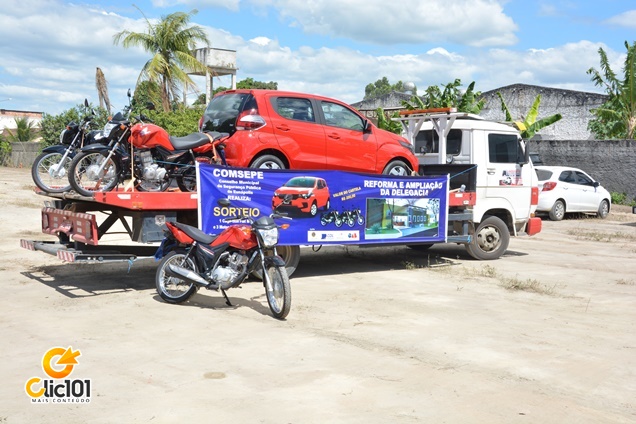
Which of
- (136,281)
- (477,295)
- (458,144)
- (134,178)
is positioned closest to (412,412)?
(477,295)

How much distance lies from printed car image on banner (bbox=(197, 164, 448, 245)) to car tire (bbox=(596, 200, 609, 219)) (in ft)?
39.5

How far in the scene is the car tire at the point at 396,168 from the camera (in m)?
11.6

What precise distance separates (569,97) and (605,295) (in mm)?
26217

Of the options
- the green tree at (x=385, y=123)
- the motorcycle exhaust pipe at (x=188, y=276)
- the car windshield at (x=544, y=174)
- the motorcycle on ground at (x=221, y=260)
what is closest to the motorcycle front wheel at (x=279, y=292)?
the motorcycle on ground at (x=221, y=260)

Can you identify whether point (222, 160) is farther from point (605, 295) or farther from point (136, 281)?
point (605, 295)

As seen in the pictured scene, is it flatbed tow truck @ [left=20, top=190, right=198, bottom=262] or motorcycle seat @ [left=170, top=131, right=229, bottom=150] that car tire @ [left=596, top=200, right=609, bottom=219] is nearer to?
motorcycle seat @ [left=170, top=131, right=229, bottom=150]

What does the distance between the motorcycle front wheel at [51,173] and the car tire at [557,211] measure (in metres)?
15.0

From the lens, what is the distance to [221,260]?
858 centimetres

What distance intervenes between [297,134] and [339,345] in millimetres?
A: 4283

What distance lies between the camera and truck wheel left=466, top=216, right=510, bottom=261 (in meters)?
12.9

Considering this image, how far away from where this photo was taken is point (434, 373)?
20.3ft

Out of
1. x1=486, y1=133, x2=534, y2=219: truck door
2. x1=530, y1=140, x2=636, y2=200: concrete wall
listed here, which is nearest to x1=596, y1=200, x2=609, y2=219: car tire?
x1=530, y1=140, x2=636, y2=200: concrete wall

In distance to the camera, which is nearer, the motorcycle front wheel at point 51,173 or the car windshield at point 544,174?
the motorcycle front wheel at point 51,173

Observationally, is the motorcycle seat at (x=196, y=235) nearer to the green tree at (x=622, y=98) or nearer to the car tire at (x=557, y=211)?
the car tire at (x=557, y=211)
